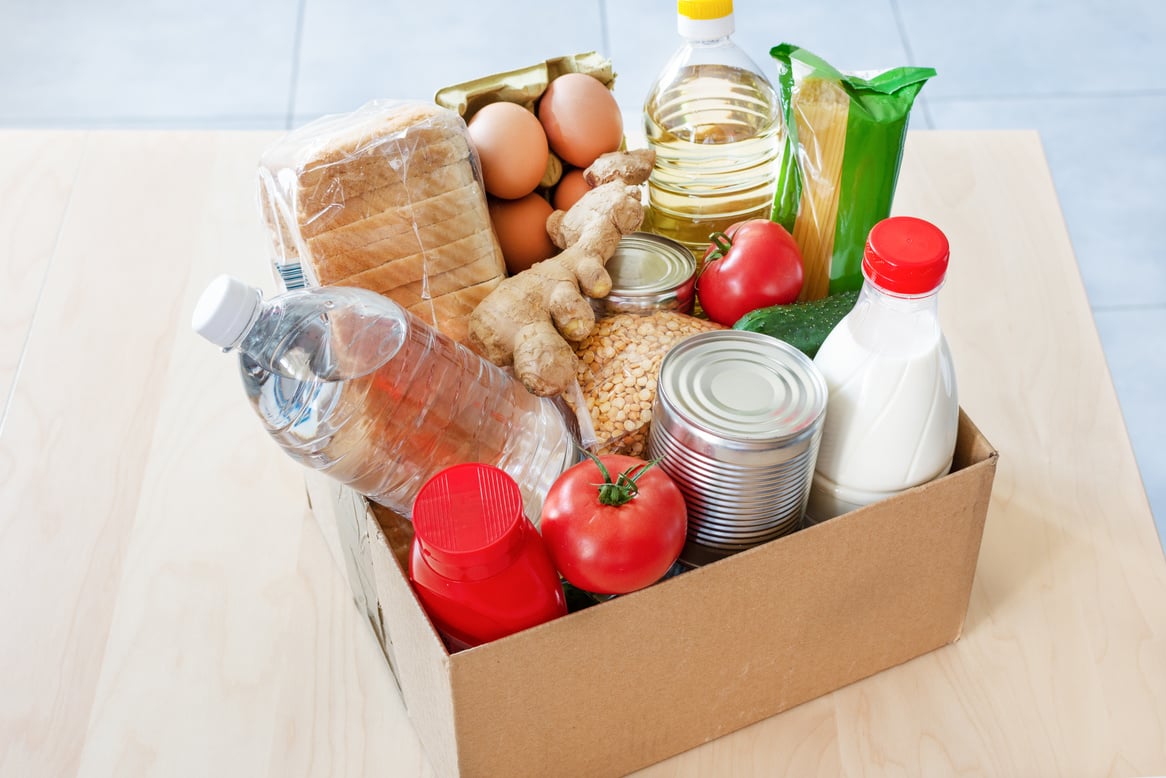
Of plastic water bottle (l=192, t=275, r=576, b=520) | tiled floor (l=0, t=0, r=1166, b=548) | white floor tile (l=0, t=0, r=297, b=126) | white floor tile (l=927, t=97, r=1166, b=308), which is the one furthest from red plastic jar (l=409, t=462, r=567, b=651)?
white floor tile (l=0, t=0, r=297, b=126)

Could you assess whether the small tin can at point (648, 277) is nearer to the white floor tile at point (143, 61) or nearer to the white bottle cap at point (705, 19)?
the white bottle cap at point (705, 19)

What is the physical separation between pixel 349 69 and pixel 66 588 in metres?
1.91

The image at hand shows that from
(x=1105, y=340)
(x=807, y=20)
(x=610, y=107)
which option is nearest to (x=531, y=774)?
(x=610, y=107)

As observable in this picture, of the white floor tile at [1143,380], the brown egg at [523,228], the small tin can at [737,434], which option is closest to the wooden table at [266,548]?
the small tin can at [737,434]

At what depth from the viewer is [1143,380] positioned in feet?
6.70

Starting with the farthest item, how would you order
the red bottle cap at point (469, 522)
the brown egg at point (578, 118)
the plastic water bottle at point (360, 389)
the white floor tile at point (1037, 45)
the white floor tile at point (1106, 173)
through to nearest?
the white floor tile at point (1037, 45)
the white floor tile at point (1106, 173)
the brown egg at point (578, 118)
the plastic water bottle at point (360, 389)
the red bottle cap at point (469, 522)

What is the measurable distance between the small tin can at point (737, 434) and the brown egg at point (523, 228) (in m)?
0.24

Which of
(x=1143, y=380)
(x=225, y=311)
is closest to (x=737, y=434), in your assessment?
(x=225, y=311)

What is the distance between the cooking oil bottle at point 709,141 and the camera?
1.00 metres

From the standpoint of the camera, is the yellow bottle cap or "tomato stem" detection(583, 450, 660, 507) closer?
"tomato stem" detection(583, 450, 660, 507)

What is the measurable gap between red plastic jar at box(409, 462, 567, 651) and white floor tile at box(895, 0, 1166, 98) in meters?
2.14

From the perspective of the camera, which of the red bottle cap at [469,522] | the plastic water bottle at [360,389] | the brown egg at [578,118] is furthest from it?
the brown egg at [578,118]

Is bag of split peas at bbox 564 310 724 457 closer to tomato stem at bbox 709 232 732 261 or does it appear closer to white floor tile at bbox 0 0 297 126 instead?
tomato stem at bbox 709 232 732 261

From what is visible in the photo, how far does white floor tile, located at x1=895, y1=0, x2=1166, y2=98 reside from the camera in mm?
2562
